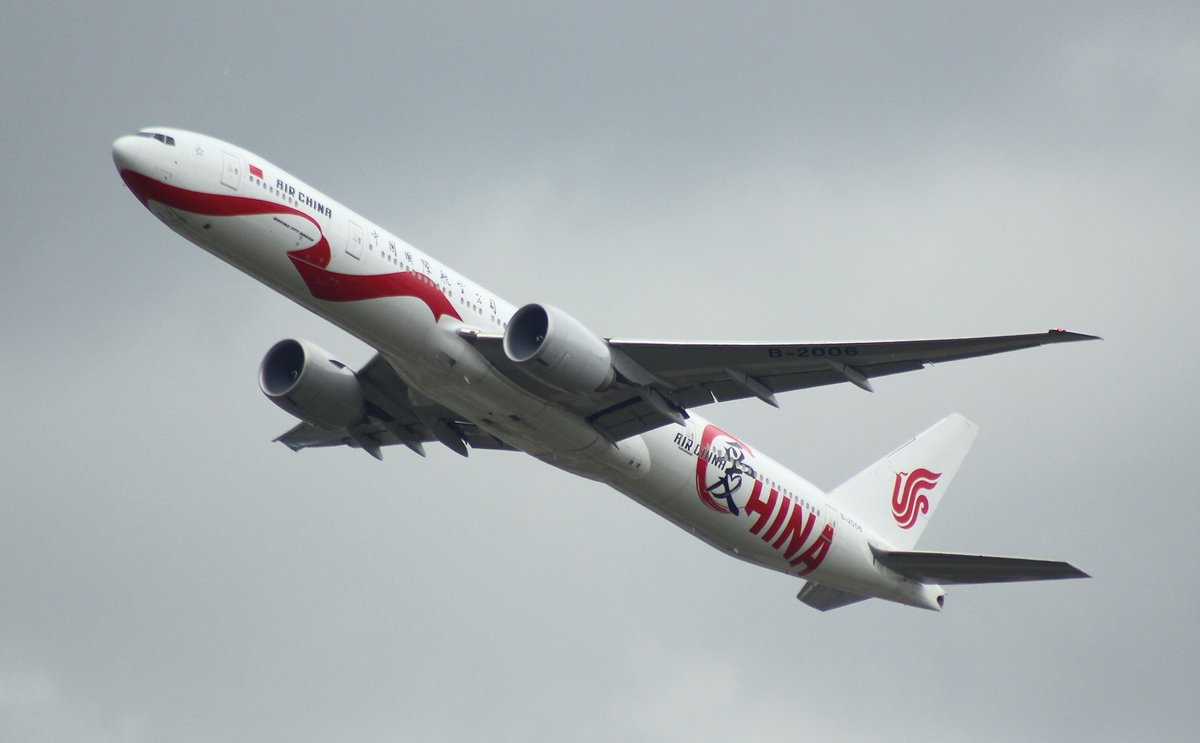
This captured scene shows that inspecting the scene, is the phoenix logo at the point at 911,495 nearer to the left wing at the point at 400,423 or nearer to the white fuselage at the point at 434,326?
the white fuselage at the point at 434,326

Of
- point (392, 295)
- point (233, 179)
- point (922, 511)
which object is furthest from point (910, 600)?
point (233, 179)

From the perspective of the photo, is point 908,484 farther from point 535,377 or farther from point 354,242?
point 354,242

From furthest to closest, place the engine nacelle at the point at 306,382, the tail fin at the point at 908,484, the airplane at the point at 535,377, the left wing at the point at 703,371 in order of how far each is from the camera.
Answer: the tail fin at the point at 908,484, the engine nacelle at the point at 306,382, the left wing at the point at 703,371, the airplane at the point at 535,377

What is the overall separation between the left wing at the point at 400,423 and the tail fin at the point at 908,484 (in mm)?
9929

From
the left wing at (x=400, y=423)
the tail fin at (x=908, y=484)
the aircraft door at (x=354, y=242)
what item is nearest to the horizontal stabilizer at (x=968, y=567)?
the tail fin at (x=908, y=484)

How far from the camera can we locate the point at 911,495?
44.0m

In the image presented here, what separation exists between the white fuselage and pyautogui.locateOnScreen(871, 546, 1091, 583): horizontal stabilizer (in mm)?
1873

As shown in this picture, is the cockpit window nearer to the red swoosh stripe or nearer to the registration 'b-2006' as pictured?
the red swoosh stripe

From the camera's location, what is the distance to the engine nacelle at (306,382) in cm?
3625

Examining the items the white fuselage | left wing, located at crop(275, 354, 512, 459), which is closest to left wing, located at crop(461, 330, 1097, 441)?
the white fuselage

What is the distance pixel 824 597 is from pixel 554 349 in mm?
14268

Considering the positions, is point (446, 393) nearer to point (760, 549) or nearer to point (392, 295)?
point (392, 295)

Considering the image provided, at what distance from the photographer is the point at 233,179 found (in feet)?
97.2

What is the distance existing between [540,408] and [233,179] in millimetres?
8240
